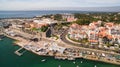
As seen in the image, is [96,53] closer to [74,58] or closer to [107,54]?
[107,54]

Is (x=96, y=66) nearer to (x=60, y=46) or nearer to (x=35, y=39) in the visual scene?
(x=60, y=46)

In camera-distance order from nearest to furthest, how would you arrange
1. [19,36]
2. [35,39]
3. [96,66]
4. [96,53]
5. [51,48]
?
[96,66], [96,53], [51,48], [35,39], [19,36]

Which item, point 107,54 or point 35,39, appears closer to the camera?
point 107,54

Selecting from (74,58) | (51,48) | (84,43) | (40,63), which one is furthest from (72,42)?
(40,63)

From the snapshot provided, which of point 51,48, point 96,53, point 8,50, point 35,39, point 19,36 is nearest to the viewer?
point 96,53

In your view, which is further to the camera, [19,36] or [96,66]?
[19,36]

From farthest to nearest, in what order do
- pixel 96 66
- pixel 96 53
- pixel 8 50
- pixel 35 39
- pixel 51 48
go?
pixel 35 39 → pixel 8 50 → pixel 51 48 → pixel 96 53 → pixel 96 66

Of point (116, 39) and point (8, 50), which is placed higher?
point (116, 39)

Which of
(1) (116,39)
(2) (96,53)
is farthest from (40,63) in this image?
(1) (116,39)

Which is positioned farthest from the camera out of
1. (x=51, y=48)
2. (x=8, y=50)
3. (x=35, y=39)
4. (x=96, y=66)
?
(x=35, y=39)
